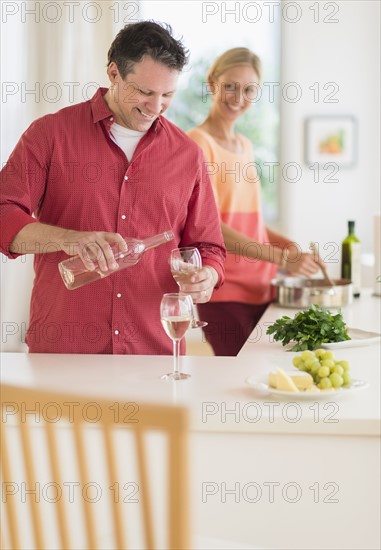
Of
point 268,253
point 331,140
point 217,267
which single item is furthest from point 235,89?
point 331,140

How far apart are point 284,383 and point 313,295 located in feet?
4.43

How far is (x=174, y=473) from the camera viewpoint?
3.01 ft

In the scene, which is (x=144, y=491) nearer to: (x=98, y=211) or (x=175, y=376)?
(x=175, y=376)

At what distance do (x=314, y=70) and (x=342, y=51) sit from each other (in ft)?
0.74

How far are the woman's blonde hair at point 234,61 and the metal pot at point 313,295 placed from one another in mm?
833

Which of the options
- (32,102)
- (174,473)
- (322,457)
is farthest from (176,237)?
(32,102)

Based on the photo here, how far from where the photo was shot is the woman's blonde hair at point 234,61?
3.15 metres

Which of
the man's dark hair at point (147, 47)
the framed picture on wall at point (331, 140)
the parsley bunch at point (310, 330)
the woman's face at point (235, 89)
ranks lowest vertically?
the parsley bunch at point (310, 330)

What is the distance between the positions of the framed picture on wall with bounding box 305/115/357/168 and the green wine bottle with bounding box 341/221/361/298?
95.1 inches

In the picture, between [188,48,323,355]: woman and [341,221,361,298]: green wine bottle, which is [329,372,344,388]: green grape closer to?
[188,48,323,355]: woman

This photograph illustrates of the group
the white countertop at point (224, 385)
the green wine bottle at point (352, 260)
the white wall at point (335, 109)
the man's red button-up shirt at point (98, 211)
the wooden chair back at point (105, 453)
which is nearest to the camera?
the wooden chair back at point (105, 453)

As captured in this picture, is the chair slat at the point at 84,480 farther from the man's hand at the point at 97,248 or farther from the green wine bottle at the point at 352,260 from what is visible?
the green wine bottle at the point at 352,260

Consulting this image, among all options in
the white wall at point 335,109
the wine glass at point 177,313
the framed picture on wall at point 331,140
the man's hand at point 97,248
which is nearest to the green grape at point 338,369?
the wine glass at point 177,313

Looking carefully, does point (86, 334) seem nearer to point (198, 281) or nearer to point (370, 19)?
point (198, 281)
